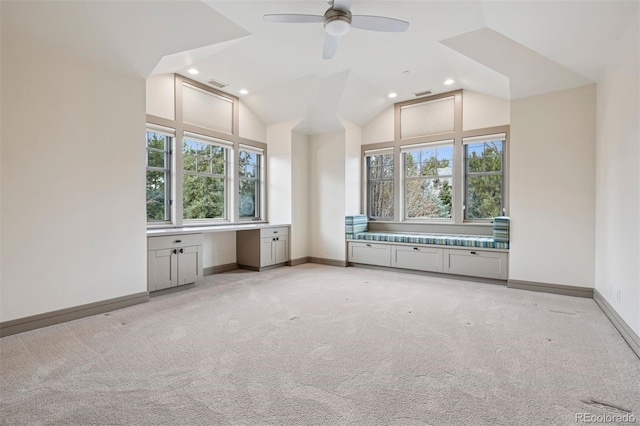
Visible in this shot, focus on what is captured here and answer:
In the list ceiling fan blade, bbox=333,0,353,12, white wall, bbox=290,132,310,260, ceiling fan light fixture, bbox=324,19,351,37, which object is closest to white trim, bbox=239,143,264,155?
white wall, bbox=290,132,310,260

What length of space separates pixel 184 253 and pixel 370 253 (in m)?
3.21

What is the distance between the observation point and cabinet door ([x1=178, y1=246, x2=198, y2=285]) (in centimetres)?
437

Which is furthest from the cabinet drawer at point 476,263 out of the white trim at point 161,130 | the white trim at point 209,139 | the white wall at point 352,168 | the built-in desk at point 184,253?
the white trim at point 161,130

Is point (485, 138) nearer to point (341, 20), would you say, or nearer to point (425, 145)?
point (425, 145)

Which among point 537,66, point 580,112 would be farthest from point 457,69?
point 580,112

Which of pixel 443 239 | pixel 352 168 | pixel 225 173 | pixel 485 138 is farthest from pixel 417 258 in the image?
pixel 225 173

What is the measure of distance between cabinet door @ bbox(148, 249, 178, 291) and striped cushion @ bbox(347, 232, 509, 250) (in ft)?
10.5

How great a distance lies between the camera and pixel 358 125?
21.7ft

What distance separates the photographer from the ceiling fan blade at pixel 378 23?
297cm

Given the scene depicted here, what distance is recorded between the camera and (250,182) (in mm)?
6344

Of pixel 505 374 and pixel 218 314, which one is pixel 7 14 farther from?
pixel 505 374

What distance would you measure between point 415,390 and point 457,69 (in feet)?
14.5

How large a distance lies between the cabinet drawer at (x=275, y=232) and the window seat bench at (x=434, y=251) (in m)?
1.18

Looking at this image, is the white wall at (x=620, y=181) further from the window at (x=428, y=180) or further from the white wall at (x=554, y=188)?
the window at (x=428, y=180)
